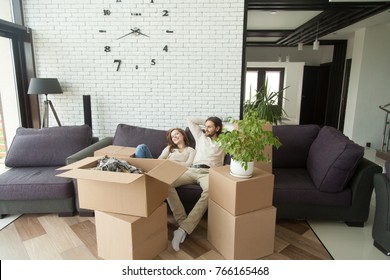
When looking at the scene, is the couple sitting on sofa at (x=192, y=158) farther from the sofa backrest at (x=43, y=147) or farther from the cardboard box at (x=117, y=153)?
the sofa backrest at (x=43, y=147)

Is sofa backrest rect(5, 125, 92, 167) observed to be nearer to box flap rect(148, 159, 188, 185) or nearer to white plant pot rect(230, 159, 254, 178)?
box flap rect(148, 159, 188, 185)

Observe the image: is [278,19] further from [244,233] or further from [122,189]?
[122,189]

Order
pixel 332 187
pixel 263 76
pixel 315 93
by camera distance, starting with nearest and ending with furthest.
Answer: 1. pixel 332 187
2. pixel 315 93
3. pixel 263 76

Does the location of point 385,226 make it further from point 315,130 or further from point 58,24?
point 58,24

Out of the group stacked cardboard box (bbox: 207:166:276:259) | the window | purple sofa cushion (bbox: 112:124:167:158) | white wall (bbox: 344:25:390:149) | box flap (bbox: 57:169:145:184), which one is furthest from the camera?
the window

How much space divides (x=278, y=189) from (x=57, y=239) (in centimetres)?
189

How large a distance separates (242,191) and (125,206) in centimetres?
79

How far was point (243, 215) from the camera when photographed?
6.00ft

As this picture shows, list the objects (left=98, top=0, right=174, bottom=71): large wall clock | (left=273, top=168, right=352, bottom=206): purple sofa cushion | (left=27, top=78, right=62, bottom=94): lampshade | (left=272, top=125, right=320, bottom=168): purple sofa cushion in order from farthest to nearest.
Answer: (left=98, top=0, right=174, bottom=71): large wall clock
(left=27, top=78, right=62, bottom=94): lampshade
(left=272, top=125, right=320, bottom=168): purple sofa cushion
(left=273, top=168, right=352, bottom=206): purple sofa cushion

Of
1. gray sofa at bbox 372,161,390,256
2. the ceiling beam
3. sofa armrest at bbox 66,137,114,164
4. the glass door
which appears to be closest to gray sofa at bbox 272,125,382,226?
gray sofa at bbox 372,161,390,256

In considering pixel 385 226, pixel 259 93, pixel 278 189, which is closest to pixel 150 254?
pixel 278 189

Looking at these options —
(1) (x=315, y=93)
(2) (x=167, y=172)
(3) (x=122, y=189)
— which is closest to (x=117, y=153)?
(3) (x=122, y=189)

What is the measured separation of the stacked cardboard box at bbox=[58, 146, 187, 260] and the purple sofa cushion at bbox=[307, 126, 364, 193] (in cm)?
127

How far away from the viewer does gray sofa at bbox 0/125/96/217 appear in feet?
7.84
